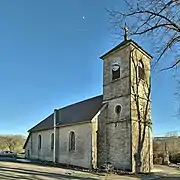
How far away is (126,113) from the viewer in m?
23.6

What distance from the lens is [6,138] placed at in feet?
213

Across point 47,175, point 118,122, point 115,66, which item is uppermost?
point 115,66

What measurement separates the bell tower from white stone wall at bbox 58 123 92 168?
1080mm

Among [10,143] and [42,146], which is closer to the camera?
[42,146]

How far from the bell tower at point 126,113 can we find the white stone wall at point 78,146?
1080 mm

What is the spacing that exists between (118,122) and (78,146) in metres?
4.78

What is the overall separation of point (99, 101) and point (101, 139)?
14.9 ft

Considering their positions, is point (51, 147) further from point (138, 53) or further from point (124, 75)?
point (138, 53)

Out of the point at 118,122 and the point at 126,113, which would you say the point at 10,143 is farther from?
the point at 126,113

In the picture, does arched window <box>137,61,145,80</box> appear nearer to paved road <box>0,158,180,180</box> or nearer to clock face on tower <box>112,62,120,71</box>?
clock face on tower <box>112,62,120,71</box>

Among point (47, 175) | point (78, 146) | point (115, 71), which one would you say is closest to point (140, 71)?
point (115, 71)

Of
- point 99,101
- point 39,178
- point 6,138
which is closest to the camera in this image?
point 39,178

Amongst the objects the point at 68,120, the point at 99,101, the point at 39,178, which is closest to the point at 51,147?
the point at 68,120

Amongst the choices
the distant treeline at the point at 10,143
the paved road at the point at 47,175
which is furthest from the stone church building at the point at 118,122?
the distant treeline at the point at 10,143
